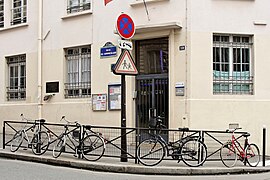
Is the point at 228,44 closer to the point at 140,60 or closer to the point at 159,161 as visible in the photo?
the point at 140,60

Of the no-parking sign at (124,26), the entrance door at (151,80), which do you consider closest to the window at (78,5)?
the entrance door at (151,80)

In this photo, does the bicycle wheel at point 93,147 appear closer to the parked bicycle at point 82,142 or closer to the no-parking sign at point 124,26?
the parked bicycle at point 82,142

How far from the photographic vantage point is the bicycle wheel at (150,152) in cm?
1034

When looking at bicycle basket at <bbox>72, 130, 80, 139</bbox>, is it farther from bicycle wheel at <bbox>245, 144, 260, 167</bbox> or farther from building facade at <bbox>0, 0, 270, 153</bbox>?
bicycle wheel at <bbox>245, 144, 260, 167</bbox>

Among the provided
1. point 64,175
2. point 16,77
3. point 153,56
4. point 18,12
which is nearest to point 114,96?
point 153,56

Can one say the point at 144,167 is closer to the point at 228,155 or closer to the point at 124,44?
the point at 228,155

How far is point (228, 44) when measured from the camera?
45.2ft

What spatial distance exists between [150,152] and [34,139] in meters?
3.75

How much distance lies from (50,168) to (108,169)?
1504 millimetres

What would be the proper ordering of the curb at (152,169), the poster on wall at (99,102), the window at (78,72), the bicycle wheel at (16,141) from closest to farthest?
the curb at (152,169) → the bicycle wheel at (16,141) → the poster on wall at (99,102) → the window at (78,72)

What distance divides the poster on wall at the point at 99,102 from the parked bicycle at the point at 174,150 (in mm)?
4474

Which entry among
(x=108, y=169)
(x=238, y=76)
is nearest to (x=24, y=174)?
(x=108, y=169)

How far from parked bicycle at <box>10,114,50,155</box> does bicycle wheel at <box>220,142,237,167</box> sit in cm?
478

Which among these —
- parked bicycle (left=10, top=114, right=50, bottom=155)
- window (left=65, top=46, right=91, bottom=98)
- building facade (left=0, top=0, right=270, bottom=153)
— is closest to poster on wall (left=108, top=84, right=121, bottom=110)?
building facade (left=0, top=0, right=270, bottom=153)
